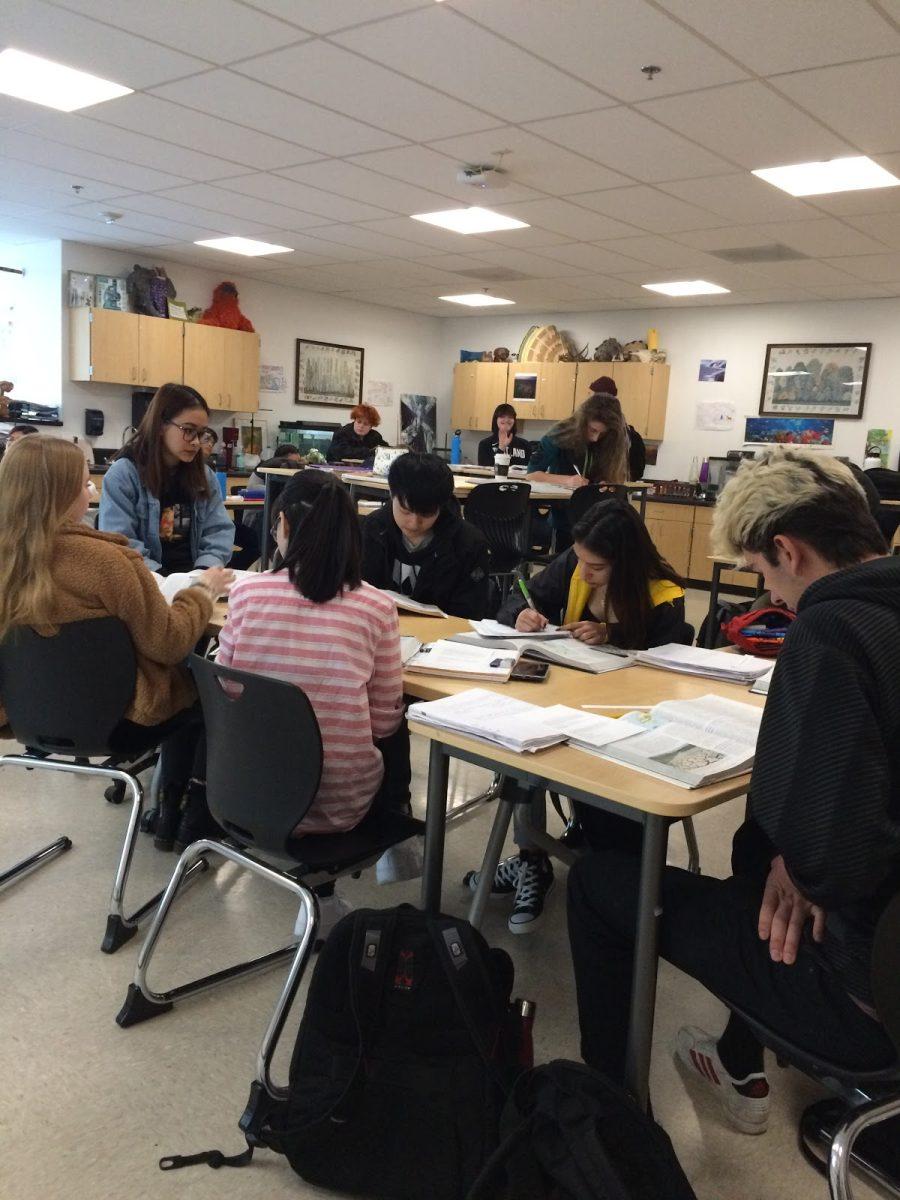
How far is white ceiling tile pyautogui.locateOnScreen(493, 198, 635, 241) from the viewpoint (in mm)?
5297

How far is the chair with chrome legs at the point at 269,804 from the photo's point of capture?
1.58m

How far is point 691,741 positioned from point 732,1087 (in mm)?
681

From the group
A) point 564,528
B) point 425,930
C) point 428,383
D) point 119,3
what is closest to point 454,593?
point 425,930

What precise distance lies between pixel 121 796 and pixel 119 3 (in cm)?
268

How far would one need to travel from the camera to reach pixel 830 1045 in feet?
3.94

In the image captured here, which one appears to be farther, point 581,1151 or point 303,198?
point 303,198

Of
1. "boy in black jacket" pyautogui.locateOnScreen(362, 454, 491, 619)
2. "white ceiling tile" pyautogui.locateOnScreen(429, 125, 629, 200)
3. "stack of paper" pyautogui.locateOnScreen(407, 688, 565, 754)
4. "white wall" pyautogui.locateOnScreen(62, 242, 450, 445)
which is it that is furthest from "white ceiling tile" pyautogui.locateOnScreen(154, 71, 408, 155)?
"white wall" pyautogui.locateOnScreen(62, 242, 450, 445)

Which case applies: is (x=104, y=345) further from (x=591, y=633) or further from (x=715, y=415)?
(x=591, y=633)

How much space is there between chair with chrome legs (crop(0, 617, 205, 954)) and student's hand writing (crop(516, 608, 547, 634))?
0.98 metres

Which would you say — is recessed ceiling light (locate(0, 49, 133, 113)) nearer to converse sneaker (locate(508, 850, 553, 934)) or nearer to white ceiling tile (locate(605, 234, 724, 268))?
white ceiling tile (locate(605, 234, 724, 268))

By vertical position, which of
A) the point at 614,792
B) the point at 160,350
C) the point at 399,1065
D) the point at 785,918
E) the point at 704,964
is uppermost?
the point at 160,350

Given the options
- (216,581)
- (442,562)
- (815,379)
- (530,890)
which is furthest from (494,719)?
(815,379)

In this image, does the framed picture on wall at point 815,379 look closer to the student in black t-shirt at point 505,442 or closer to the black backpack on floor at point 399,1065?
the student in black t-shirt at point 505,442

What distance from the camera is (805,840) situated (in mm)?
1158
